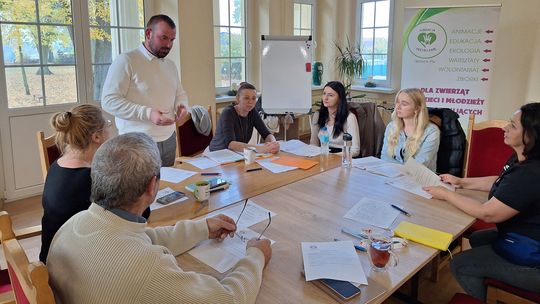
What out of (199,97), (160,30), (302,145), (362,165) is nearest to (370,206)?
(362,165)

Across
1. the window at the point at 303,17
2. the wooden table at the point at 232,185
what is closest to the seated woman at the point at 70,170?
the wooden table at the point at 232,185

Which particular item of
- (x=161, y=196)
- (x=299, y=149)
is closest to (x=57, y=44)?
(x=299, y=149)

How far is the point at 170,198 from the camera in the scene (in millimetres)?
1996

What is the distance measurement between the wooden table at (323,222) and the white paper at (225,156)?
0.56 metres

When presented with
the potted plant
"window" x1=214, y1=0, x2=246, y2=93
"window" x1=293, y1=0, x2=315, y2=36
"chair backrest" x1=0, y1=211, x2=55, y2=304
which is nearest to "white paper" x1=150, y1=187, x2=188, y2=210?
"chair backrest" x1=0, y1=211, x2=55, y2=304

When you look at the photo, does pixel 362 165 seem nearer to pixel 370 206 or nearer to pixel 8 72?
pixel 370 206

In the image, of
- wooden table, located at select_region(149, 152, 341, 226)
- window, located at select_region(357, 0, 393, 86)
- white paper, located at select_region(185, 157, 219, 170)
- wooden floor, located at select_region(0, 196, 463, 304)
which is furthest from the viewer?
window, located at select_region(357, 0, 393, 86)

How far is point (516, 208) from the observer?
1.73m

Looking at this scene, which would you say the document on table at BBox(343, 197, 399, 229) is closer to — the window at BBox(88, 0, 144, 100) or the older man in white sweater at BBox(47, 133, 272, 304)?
the older man in white sweater at BBox(47, 133, 272, 304)

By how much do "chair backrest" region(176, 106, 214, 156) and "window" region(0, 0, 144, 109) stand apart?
4.85 ft

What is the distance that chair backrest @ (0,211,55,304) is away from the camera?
3.12 ft

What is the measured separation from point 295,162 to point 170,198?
93 centimetres

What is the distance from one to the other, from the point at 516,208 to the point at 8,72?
388 centimetres

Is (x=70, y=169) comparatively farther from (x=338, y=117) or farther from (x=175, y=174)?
(x=338, y=117)
